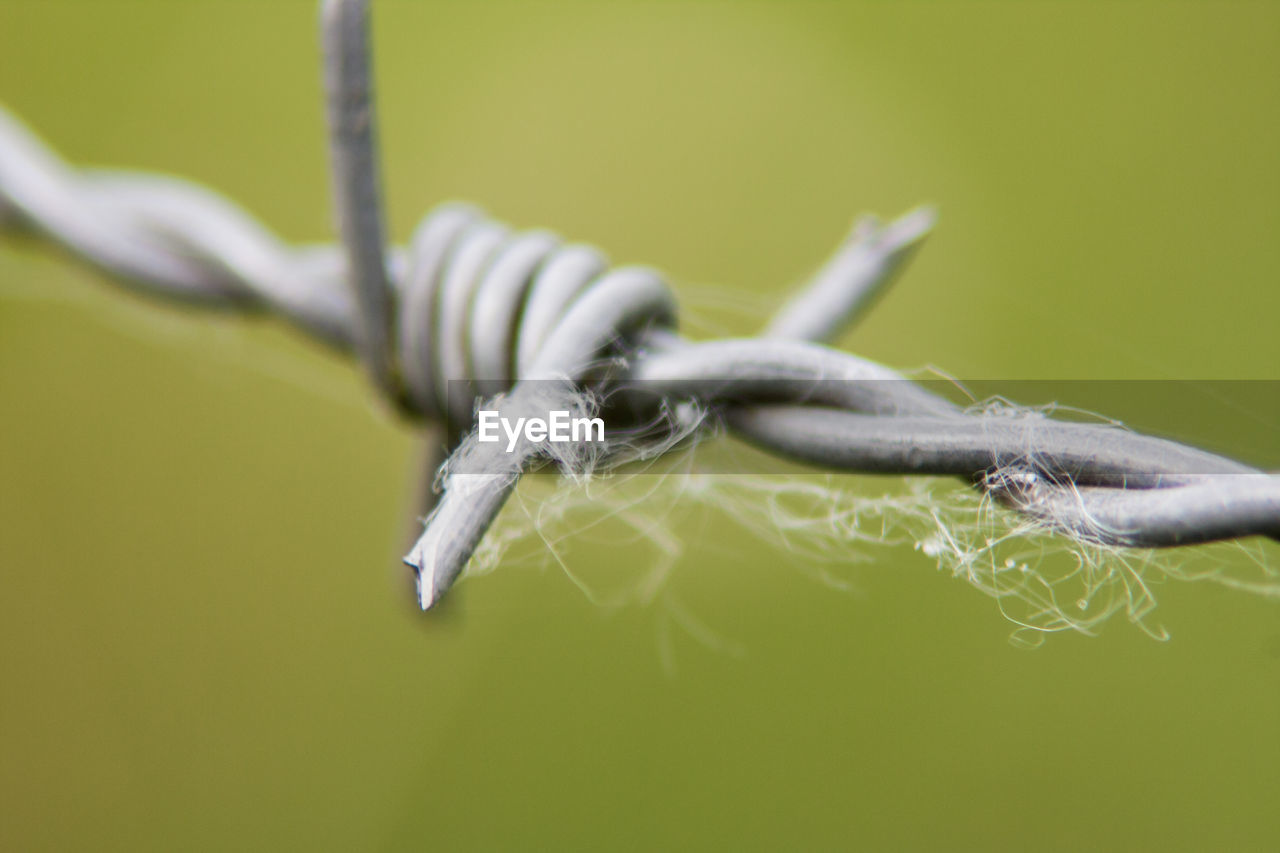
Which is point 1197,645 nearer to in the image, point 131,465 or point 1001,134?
point 1001,134

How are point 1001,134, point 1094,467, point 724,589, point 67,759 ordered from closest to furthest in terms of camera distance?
point 1094,467
point 724,589
point 67,759
point 1001,134

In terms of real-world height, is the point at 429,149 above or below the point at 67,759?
above

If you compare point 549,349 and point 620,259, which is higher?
point 620,259

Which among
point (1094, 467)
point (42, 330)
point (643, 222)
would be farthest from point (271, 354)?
point (1094, 467)

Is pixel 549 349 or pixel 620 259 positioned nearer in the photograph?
pixel 549 349

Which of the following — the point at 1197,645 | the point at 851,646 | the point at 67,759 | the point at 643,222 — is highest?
the point at 643,222

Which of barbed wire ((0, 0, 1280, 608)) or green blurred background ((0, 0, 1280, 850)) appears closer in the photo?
barbed wire ((0, 0, 1280, 608))

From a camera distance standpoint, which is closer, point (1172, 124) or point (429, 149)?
point (1172, 124)

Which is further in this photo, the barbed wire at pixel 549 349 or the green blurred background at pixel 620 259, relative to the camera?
the green blurred background at pixel 620 259
